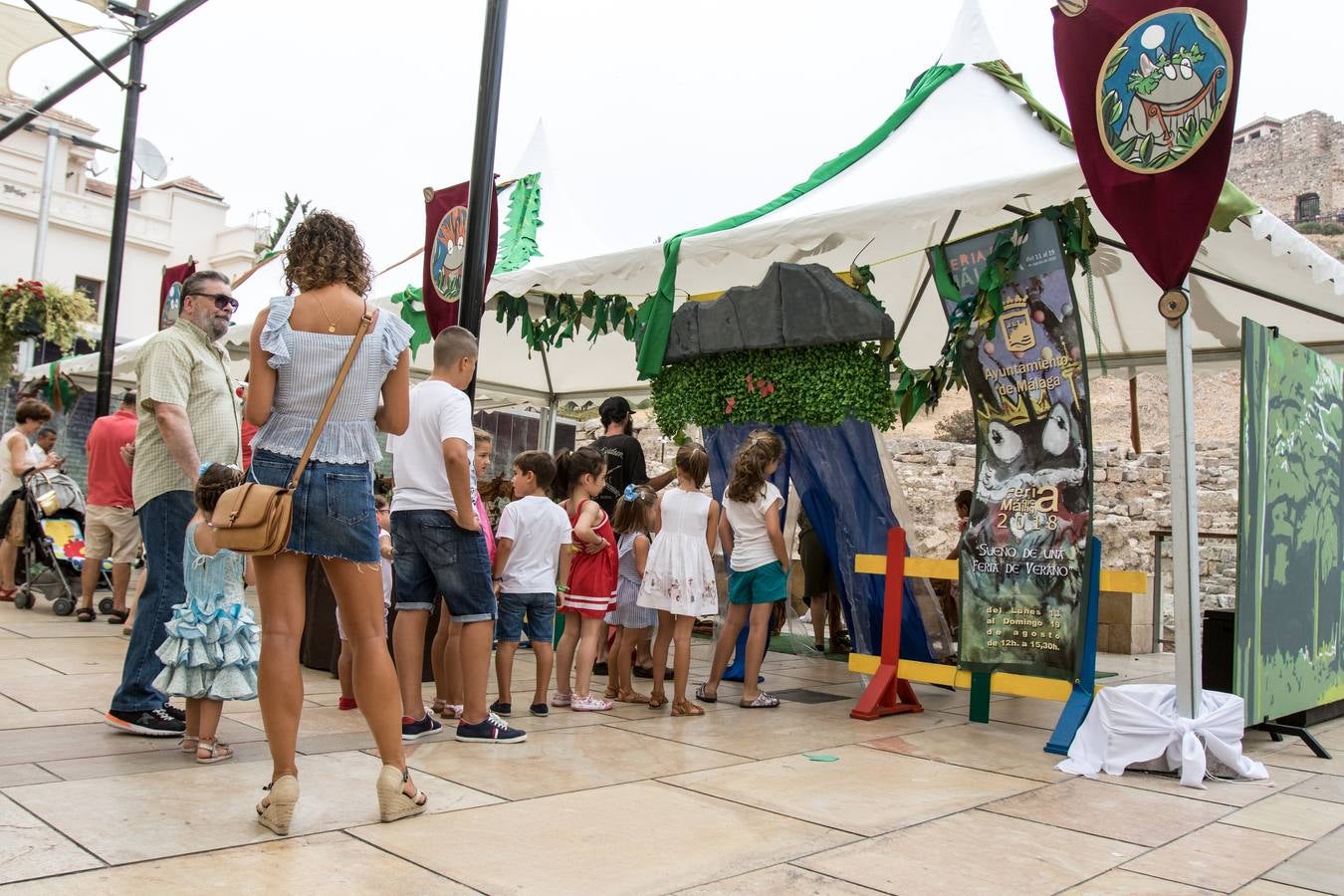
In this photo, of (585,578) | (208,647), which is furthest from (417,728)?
(585,578)

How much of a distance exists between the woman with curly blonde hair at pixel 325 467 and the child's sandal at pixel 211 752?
0.86 meters

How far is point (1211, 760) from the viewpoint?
470cm

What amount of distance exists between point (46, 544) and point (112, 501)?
4.05ft

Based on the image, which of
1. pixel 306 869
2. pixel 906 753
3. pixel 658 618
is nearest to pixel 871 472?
pixel 658 618

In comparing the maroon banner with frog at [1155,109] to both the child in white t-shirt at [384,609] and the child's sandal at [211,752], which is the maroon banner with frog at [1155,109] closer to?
the child in white t-shirt at [384,609]

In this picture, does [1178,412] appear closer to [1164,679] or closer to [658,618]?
[658,618]

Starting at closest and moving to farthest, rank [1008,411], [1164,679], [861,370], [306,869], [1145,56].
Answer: [306,869]
[1145,56]
[1008,411]
[861,370]
[1164,679]

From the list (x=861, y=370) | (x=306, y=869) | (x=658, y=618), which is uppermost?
(x=861, y=370)

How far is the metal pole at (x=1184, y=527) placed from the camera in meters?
4.61

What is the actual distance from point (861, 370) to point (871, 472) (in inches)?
25.3

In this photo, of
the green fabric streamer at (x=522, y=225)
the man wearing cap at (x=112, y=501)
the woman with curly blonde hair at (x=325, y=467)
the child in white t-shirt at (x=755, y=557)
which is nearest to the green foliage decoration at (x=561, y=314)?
the green fabric streamer at (x=522, y=225)

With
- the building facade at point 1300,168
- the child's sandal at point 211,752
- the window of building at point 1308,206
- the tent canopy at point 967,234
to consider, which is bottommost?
the child's sandal at point 211,752

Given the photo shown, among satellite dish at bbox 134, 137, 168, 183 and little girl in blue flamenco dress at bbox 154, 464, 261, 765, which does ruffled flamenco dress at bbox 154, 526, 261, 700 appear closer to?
little girl in blue flamenco dress at bbox 154, 464, 261, 765

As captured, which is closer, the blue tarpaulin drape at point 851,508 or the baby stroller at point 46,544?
the blue tarpaulin drape at point 851,508
